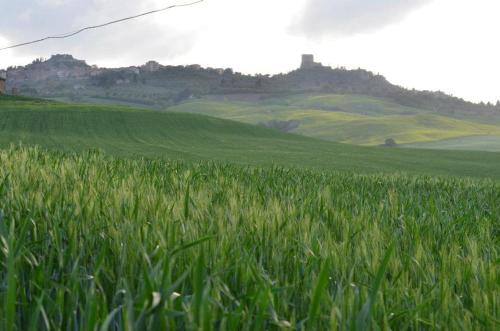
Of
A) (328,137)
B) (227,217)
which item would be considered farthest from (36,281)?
(328,137)

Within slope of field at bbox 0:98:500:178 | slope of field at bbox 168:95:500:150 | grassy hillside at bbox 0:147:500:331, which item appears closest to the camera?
grassy hillside at bbox 0:147:500:331

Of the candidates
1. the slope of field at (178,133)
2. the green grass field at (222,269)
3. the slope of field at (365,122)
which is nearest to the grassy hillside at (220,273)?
the green grass field at (222,269)

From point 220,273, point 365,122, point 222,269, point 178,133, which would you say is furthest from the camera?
point 365,122

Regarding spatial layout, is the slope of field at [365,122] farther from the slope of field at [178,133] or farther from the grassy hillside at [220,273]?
the grassy hillside at [220,273]

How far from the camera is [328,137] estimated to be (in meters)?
114

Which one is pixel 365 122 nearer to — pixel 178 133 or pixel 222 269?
pixel 178 133

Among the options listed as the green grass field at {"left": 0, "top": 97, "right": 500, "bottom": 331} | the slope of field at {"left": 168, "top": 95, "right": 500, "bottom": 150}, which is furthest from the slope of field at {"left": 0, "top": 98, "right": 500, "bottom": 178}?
the green grass field at {"left": 0, "top": 97, "right": 500, "bottom": 331}

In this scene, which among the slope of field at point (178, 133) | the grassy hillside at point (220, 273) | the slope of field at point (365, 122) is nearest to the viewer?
the grassy hillside at point (220, 273)

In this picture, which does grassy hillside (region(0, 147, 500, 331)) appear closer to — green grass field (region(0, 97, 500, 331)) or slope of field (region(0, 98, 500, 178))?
green grass field (region(0, 97, 500, 331))

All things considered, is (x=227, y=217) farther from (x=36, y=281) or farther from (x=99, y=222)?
(x=36, y=281)

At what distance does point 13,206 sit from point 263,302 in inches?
71.5

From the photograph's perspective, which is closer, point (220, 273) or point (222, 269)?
point (220, 273)

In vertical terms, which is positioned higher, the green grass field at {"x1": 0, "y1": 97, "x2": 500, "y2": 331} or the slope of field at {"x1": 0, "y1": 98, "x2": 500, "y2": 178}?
the green grass field at {"x1": 0, "y1": 97, "x2": 500, "y2": 331}

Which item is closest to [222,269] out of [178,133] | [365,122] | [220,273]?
[220,273]
